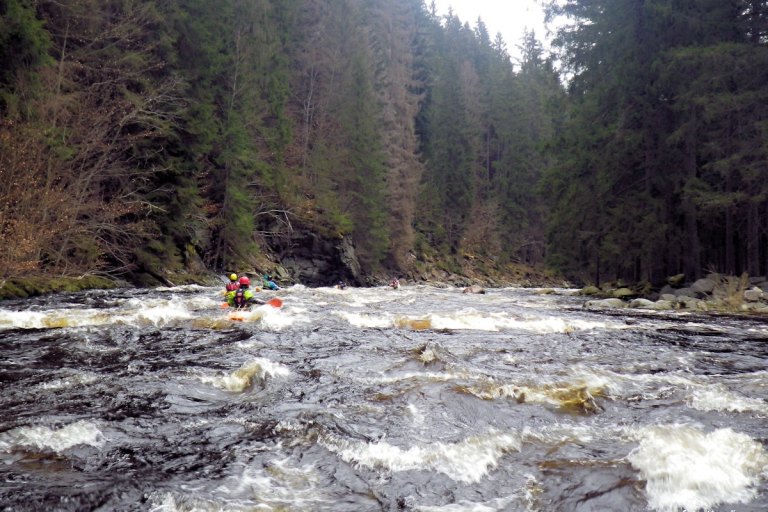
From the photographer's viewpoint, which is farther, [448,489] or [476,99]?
[476,99]

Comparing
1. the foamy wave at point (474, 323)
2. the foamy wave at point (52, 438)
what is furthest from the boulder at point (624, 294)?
the foamy wave at point (52, 438)

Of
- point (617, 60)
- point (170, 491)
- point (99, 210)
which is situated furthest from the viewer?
point (617, 60)

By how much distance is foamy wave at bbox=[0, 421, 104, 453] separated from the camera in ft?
12.3

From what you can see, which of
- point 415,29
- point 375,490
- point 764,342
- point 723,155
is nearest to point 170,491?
point 375,490

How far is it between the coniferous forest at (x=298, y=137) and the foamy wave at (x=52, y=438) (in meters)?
9.95

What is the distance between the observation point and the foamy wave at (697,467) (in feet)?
10.2

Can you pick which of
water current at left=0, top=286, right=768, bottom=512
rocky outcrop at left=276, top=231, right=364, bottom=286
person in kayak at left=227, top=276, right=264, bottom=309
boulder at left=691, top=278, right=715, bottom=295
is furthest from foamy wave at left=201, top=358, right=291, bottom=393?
rocky outcrop at left=276, top=231, right=364, bottom=286

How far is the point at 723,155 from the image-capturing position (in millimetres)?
17438

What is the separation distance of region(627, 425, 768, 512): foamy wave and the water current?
0.05ft

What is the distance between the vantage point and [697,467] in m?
3.40

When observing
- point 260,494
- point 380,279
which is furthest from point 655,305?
point 380,279

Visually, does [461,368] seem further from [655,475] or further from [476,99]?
[476,99]

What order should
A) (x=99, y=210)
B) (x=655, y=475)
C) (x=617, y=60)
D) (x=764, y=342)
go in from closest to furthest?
(x=655, y=475) → (x=764, y=342) → (x=99, y=210) → (x=617, y=60)

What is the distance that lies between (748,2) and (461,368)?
1860 centimetres
